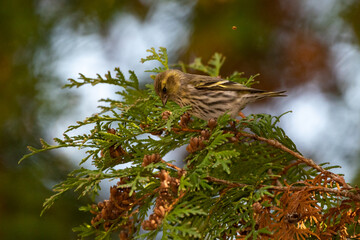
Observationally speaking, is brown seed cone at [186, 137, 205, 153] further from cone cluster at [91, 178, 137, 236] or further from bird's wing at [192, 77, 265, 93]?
bird's wing at [192, 77, 265, 93]

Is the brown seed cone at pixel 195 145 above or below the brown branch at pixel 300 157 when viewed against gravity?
below

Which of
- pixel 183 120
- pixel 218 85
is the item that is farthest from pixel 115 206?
pixel 218 85

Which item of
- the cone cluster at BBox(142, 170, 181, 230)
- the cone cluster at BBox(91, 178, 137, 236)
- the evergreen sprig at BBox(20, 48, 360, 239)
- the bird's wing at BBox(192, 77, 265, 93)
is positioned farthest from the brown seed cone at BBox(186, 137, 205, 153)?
the bird's wing at BBox(192, 77, 265, 93)

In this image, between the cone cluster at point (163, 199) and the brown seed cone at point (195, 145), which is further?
the brown seed cone at point (195, 145)

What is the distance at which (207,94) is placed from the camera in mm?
3359

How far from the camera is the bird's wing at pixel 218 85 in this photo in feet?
10.3

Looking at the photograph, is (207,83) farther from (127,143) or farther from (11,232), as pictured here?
(11,232)

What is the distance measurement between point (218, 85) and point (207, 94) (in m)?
0.14

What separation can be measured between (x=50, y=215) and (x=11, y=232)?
0.35 metres

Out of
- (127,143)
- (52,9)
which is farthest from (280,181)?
(52,9)

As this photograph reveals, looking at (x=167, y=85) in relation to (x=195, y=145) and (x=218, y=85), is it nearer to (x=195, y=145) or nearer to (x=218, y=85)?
(x=218, y=85)

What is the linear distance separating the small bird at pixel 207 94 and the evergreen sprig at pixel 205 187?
0.40m

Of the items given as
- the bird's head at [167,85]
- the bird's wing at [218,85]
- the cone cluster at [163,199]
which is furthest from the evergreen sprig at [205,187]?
the bird's wing at [218,85]

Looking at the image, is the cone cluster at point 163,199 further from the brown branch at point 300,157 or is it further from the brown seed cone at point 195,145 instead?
the brown branch at point 300,157
